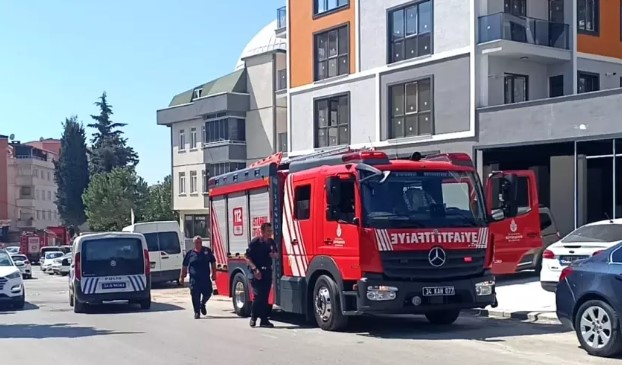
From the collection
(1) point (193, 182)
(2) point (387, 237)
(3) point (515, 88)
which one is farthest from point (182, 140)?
(2) point (387, 237)

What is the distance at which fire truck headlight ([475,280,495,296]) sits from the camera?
525 inches

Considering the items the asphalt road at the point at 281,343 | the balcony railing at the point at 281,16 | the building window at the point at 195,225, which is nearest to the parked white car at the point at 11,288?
the asphalt road at the point at 281,343

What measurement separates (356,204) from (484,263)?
2.35 meters

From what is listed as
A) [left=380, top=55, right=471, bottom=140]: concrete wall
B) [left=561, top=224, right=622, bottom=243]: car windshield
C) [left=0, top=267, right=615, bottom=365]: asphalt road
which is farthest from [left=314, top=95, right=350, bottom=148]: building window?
[left=561, top=224, right=622, bottom=243]: car windshield

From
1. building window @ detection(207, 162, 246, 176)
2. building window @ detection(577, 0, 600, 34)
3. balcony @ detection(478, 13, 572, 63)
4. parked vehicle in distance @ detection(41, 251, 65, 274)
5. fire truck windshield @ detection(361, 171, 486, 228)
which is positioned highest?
building window @ detection(577, 0, 600, 34)

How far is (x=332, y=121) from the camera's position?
35562 millimetres

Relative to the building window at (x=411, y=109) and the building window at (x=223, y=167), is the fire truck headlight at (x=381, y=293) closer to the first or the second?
the building window at (x=411, y=109)

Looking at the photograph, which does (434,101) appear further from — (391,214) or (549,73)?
(391,214)

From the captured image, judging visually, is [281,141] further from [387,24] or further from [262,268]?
[262,268]

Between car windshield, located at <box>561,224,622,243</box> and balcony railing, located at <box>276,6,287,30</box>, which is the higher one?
balcony railing, located at <box>276,6,287,30</box>

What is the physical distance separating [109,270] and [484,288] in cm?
990

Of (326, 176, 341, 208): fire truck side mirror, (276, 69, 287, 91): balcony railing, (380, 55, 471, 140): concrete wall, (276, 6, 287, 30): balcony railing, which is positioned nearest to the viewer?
(326, 176, 341, 208): fire truck side mirror

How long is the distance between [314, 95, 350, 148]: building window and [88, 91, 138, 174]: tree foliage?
59970 millimetres

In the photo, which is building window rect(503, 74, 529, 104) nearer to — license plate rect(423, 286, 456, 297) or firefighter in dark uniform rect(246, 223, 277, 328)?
firefighter in dark uniform rect(246, 223, 277, 328)
